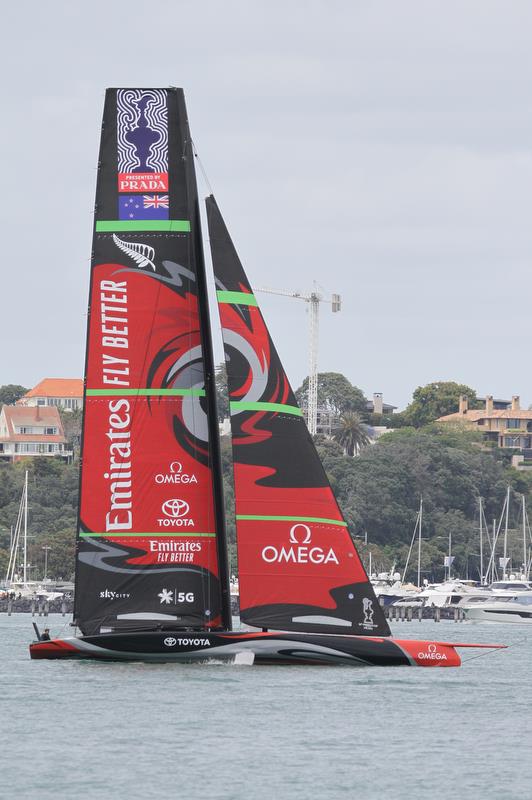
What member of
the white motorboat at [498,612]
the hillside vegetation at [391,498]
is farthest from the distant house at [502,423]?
the white motorboat at [498,612]

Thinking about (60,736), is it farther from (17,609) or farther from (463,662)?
(17,609)

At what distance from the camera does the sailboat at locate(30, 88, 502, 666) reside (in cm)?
3222

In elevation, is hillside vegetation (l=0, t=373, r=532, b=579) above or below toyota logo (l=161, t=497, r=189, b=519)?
above

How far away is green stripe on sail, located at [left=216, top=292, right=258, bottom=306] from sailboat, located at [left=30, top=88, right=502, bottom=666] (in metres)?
0.02

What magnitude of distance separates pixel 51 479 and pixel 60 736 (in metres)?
110

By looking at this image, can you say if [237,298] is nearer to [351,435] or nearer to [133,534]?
[133,534]

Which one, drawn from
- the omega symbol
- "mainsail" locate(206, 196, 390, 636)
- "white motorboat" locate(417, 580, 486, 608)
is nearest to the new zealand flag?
"mainsail" locate(206, 196, 390, 636)

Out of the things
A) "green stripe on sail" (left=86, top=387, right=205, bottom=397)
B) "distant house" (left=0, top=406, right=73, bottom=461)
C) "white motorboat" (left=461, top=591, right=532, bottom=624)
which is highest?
"distant house" (left=0, top=406, right=73, bottom=461)

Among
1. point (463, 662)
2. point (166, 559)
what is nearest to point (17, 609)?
point (463, 662)

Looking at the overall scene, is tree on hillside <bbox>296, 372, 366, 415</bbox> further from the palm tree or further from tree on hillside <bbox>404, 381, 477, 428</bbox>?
the palm tree

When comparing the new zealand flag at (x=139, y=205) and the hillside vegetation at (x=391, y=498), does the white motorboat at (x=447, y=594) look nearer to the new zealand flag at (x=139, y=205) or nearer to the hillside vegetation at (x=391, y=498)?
the hillside vegetation at (x=391, y=498)

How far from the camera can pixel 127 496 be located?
108 feet

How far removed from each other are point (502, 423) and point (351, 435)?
3506 cm

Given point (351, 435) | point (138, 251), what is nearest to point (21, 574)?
point (351, 435)
